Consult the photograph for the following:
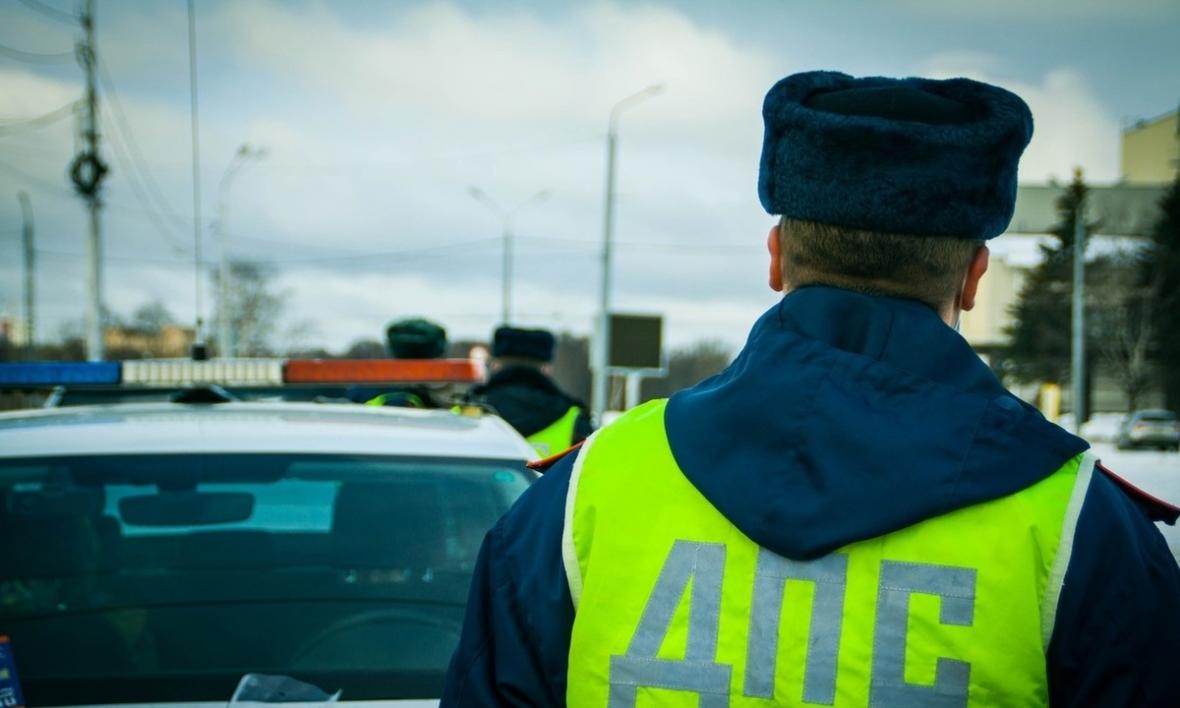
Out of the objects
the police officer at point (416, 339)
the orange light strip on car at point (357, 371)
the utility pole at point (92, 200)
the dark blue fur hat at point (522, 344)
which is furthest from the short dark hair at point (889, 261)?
the utility pole at point (92, 200)

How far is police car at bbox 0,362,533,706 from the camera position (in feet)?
9.22

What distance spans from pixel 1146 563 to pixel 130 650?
237 centimetres

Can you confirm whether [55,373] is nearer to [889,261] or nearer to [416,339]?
[416,339]

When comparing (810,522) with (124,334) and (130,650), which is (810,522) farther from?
(124,334)

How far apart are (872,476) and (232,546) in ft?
7.99

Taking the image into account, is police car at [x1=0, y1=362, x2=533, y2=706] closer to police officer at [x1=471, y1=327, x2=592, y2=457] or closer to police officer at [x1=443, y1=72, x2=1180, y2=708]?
police officer at [x1=443, y1=72, x2=1180, y2=708]

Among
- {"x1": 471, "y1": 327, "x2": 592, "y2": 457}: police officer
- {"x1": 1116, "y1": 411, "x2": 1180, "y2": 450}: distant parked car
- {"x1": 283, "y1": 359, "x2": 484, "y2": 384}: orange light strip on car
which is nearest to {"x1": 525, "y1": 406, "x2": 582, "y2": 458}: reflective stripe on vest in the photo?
{"x1": 471, "y1": 327, "x2": 592, "y2": 457}: police officer

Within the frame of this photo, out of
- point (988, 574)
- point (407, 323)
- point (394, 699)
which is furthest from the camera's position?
point (407, 323)

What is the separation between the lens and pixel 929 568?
1.37 meters

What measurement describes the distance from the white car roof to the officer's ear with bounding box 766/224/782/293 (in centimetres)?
166

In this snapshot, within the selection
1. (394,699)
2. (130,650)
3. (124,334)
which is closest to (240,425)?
(130,650)

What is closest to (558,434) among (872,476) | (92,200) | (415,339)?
(415,339)

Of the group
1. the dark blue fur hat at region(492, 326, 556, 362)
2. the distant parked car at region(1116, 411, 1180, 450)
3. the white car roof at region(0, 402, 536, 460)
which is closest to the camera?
the white car roof at region(0, 402, 536, 460)

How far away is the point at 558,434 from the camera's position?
6.16 m
